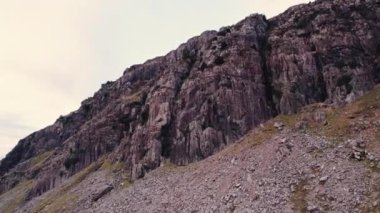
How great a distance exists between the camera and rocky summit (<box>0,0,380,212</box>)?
74438mm

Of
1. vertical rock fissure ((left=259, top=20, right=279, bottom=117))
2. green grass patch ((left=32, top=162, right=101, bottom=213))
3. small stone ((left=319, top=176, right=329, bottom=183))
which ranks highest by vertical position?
vertical rock fissure ((left=259, top=20, right=279, bottom=117))

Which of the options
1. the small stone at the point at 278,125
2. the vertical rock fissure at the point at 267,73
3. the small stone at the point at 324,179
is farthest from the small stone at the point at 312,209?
the vertical rock fissure at the point at 267,73

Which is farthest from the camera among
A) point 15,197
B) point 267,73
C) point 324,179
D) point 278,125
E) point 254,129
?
point 15,197

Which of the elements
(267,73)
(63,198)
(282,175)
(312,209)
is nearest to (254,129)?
(267,73)

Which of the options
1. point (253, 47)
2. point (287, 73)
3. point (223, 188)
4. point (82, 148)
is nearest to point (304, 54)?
point (287, 73)

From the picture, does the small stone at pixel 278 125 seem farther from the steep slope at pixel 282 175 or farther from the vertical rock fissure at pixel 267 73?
the vertical rock fissure at pixel 267 73

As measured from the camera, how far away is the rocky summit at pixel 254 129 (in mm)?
74438

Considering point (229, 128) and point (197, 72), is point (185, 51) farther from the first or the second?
point (229, 128)

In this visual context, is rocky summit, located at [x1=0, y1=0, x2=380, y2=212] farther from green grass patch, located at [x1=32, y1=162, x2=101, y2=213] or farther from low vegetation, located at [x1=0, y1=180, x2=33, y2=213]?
low vegetation, located at [x1=0, y1=180, x2=33, y2=213]

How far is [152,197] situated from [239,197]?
79.3 ft

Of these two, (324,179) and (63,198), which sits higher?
(63,198)

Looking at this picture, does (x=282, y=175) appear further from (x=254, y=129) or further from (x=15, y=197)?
(x=15, y=197)

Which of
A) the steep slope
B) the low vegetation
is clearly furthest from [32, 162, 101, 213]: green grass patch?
the low vegetation

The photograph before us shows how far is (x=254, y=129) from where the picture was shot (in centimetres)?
10675
